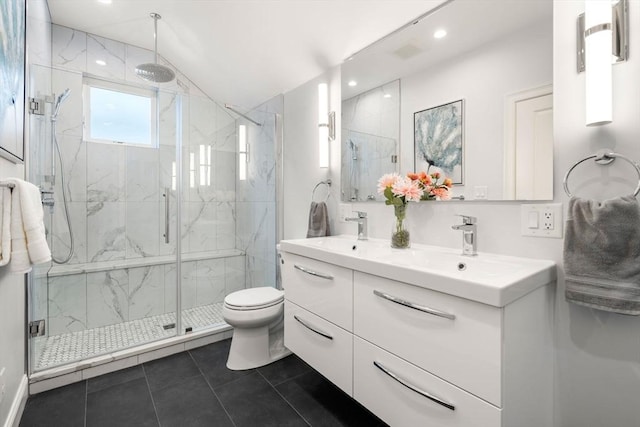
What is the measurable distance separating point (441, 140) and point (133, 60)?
2982 mm

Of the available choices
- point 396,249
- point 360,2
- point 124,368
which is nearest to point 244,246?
point 124,368

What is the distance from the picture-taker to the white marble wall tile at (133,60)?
2.88 m

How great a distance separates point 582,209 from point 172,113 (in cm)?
270

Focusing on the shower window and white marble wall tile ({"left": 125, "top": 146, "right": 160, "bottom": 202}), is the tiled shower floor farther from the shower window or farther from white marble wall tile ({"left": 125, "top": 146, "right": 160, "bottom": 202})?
the shower window

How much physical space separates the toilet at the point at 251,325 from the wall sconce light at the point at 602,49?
1873 millimetres

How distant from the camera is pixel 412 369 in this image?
3.57 feet

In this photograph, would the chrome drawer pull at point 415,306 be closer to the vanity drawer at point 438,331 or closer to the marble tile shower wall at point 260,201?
the vanity drawer at point 438,331

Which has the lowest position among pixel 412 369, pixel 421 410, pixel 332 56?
pixel 421 410

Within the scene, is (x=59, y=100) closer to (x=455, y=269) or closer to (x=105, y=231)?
(x=105, y=231)

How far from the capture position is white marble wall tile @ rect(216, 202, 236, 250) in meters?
2.93

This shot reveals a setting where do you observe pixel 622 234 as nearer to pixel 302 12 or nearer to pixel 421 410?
pixel 421 410

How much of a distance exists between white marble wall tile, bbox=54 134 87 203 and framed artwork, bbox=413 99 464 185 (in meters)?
2.59

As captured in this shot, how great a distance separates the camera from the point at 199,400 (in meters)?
1.67

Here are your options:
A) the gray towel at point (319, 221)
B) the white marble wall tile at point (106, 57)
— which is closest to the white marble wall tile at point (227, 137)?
the white marble wall tile at point (106, 57)
